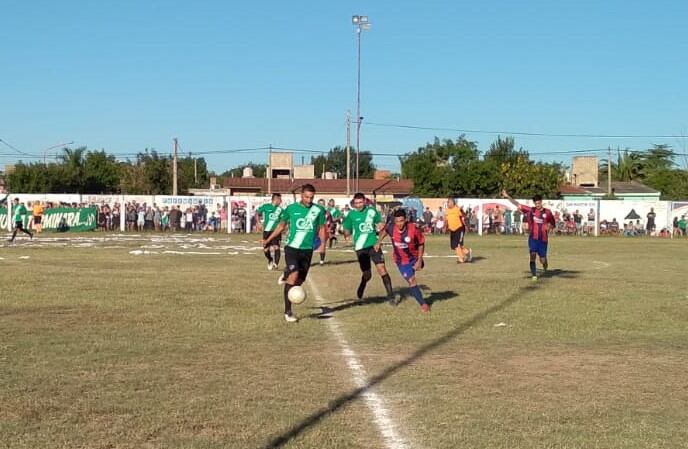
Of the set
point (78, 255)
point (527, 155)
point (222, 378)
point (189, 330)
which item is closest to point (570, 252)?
point (78, 255)

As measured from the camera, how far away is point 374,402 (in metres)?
A: 7.05

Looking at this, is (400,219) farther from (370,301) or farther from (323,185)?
(323,185)

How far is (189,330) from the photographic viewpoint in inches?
429

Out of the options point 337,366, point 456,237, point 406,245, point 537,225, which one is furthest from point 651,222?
point 337,366

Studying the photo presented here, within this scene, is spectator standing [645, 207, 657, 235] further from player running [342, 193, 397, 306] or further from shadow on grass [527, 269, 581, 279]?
player running [342, 193, 397, 306]

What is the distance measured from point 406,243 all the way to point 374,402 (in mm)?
6539

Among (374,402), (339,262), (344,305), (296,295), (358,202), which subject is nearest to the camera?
(374,402)

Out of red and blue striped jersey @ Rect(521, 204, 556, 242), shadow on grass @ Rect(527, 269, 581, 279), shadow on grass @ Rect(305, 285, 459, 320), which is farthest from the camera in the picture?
shadow on grass @ Rect(527, 269, 581, 279)

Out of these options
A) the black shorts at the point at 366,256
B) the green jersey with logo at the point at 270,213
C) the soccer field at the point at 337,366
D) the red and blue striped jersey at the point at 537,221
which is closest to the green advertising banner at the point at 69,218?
the green jersey with logo at the point at 270,213

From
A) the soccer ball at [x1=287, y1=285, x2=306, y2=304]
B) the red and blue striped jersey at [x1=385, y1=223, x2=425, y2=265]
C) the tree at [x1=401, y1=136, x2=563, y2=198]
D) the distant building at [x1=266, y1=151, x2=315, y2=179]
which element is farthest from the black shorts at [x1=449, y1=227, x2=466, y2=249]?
the distant building at [x1=266, y1=151, x2=315, y2=179]

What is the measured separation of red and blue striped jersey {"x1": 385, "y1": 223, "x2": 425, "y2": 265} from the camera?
44.0 feet

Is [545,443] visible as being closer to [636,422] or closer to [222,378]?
[636,422]

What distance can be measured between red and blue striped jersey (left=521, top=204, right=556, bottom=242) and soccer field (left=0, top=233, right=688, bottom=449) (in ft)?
5.37

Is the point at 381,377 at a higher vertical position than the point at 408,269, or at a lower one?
lower
